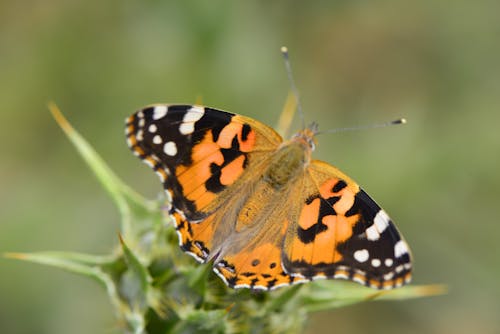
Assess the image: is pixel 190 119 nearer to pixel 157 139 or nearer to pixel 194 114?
pixel 194 114

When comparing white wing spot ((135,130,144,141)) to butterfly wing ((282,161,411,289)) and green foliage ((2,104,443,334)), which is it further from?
butterfly wing ((282,161,411,289))

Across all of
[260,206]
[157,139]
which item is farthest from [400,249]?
[157,139]

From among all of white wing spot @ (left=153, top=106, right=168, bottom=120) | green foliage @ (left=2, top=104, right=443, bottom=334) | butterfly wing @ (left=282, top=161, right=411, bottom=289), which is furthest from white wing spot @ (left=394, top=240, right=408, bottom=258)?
white wing spot @ (left=153, top=106, right=168, bottom=120)

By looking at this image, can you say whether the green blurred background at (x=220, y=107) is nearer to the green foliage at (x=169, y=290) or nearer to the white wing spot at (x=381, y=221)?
the green foliage at (x=169, y=290)

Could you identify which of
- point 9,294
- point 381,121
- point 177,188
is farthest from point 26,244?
point 381,121

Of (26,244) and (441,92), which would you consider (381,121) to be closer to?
(441,92)

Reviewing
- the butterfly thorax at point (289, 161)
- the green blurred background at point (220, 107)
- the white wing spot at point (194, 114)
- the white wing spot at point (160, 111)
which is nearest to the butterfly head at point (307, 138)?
the butterfly thorax at point (289, 161)
